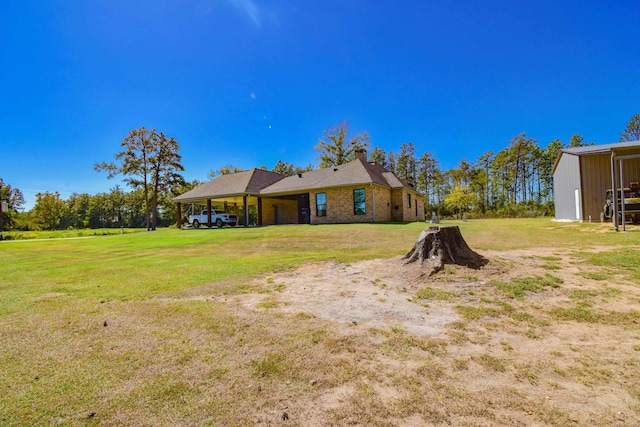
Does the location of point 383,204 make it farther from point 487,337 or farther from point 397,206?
point 487,337

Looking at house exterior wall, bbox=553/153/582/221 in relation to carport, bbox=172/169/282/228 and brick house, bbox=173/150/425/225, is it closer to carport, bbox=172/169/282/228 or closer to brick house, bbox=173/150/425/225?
brick house, bbox=173/150/425/225

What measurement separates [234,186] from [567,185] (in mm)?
23214

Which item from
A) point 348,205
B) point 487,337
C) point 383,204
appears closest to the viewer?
point 487,337

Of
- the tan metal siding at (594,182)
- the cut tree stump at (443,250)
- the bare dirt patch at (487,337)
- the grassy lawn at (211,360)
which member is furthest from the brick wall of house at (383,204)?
the grassy lawn at (211,360)

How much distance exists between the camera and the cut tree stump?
5215mm

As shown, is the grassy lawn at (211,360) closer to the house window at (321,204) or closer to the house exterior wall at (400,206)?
the house window at (321,204)

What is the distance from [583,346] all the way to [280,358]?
268cm

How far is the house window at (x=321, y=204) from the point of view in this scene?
20.9 m

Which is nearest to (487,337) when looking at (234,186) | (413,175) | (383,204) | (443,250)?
(443,250)

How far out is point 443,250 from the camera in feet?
17.5

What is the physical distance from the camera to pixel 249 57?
1455 cm

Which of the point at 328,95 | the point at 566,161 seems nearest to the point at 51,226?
the point at 328,95

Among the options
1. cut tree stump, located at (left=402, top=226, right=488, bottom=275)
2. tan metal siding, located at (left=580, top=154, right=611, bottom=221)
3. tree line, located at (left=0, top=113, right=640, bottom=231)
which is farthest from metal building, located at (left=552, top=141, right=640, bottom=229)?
tree line, located at (left=0, top=113, right=640, bottom=231)

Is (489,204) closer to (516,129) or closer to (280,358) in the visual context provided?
(516,129)
